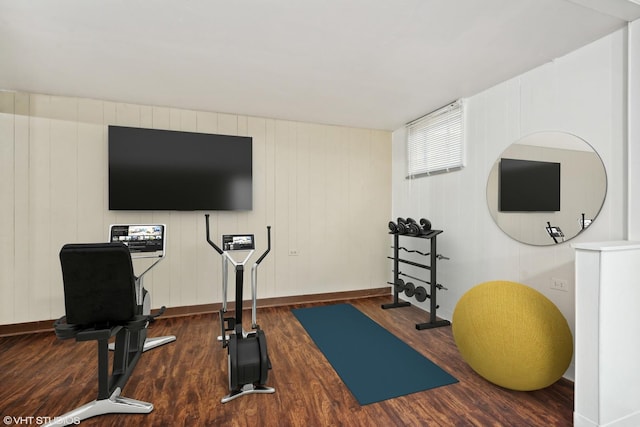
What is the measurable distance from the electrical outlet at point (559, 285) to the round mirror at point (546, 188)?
1.07 feet

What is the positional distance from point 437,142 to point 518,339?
109 inches

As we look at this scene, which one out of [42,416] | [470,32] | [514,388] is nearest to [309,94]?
[470,32]

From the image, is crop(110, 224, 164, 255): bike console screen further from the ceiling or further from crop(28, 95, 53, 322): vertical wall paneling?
the ceiling

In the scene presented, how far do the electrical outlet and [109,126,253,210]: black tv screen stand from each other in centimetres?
358

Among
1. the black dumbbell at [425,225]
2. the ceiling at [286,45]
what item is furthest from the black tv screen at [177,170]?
the black dumbbell at [425,225]

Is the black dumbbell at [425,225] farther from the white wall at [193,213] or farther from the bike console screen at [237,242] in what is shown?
the bike console screen at [237,242]

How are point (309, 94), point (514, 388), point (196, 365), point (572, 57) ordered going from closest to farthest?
point (514, 388) < point (572, 57) < point (196, 365) < point (309, 94)

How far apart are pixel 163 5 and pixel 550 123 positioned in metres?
3.27

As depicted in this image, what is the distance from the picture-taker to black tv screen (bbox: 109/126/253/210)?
3867mm

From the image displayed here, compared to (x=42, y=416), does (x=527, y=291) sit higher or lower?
higher

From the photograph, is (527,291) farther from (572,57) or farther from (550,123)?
(572,57)

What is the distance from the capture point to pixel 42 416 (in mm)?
2105

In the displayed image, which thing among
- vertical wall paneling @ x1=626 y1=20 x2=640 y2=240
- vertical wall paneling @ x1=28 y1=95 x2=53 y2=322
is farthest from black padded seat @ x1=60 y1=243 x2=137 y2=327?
vertical wall paneling @ x1=626 y1=20 x2=640 y2=240

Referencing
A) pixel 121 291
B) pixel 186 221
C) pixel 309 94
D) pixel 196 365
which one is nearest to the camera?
pixel 121 291
